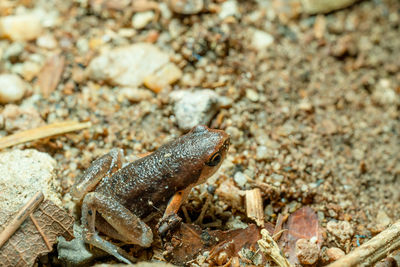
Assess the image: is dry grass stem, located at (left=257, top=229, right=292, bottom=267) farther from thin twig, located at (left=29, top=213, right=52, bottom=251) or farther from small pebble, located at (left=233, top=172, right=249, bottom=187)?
thin twig, located at (left=29, top=213, right=52, bottom=251)

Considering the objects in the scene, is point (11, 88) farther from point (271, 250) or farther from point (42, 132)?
point (271, 250)

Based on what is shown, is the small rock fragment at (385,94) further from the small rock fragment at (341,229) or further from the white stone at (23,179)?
the white stone at (23,179)

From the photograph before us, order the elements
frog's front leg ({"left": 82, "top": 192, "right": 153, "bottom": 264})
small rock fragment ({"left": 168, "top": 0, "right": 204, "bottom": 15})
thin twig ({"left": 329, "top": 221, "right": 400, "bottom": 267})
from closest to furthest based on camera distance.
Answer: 1. thin twig ({"left": 329, "top": 221, "right": 400, "bottom": 267})
2. frog's front leg ({"left": 82, "top": 192, "right": 153, "bottom": 264})
3. small rock fragment ({"left": 168, "top": 0, "right": 204, "bottom": 15})

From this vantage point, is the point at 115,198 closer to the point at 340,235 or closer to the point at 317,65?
the point at 340,235

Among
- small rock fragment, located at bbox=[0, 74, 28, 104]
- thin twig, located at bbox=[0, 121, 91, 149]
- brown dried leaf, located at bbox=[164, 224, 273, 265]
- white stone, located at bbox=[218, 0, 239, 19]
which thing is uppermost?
white stone, located at bbox=[218, 0, 239, 19]

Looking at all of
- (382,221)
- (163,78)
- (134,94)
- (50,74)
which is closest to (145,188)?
(134,94)

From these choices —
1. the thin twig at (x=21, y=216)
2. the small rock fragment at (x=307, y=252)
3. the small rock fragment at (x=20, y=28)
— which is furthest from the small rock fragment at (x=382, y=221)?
the small rock fragment at (x=20, y=28)

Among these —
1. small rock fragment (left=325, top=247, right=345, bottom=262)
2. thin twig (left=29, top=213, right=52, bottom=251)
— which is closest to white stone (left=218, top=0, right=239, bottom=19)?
small rock fragment (left=325, top=247, right=345, bottom=262)
